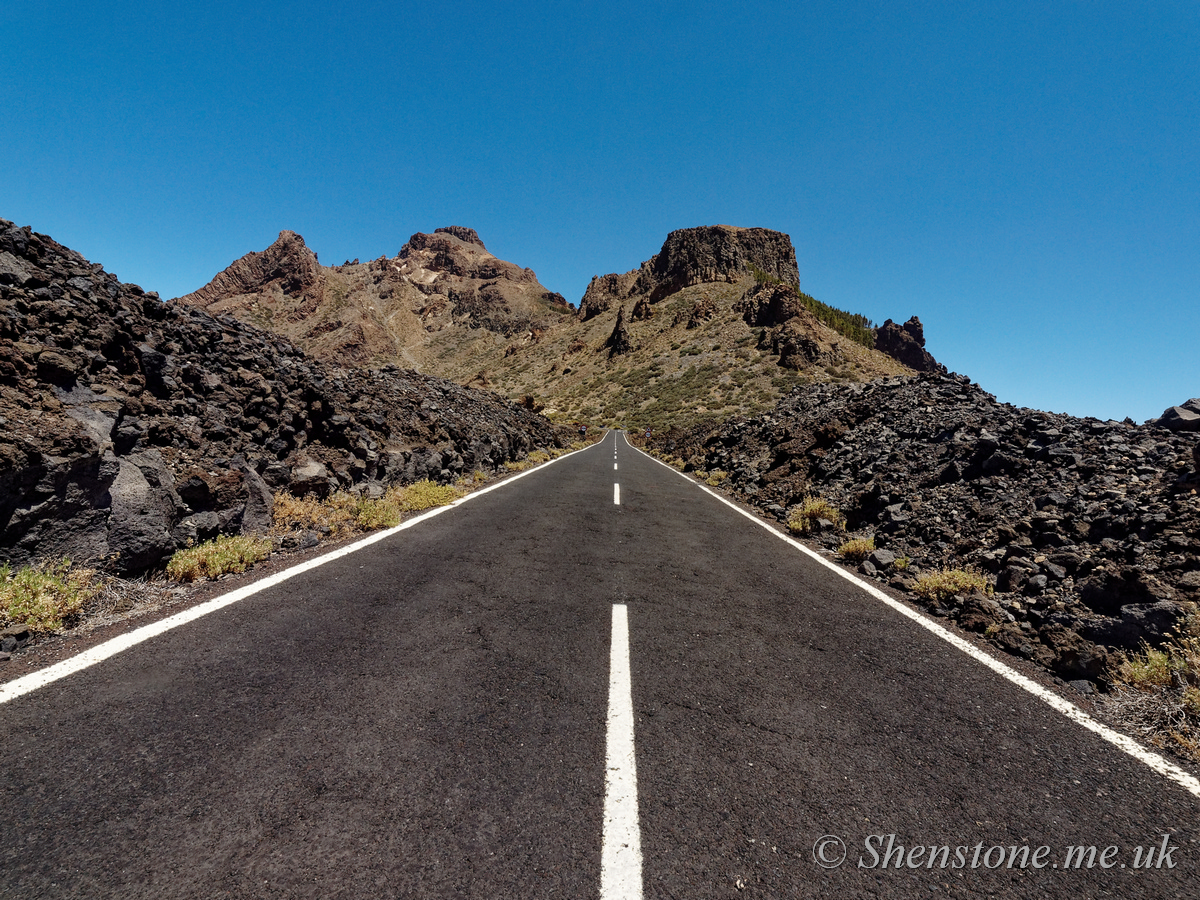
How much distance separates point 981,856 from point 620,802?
164 cm

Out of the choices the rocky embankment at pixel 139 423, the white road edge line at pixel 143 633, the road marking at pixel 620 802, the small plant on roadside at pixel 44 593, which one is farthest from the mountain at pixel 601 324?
the small plant on roadside at pixel 44 593

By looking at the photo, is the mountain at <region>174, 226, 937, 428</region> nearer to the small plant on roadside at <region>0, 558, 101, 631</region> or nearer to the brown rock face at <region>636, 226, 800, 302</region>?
the brown rock face at <region>636, 226, 800, 302</region>

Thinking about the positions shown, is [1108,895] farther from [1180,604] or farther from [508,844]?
[1180,604]

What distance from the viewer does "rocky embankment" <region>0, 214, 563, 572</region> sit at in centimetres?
407

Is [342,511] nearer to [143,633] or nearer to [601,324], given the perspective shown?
[143,633]

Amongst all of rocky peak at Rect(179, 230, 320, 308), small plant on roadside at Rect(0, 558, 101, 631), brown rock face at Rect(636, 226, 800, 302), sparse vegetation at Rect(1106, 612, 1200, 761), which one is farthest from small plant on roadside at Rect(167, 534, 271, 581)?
rocky peak at Rect(179, 230, 320, 308)

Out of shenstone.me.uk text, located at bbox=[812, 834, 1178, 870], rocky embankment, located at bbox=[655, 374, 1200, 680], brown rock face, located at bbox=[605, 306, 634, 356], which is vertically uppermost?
brown rock face, located at bbox=[605, 306, 634, 356]

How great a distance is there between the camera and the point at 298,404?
26.6 feet

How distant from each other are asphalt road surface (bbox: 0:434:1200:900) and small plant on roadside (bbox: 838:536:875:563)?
2.92 m

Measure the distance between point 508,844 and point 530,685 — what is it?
128 cm

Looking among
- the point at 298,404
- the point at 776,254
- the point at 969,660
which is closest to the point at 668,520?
the point at 969,660

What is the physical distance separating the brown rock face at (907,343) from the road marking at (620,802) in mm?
158082

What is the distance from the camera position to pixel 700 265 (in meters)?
95.2

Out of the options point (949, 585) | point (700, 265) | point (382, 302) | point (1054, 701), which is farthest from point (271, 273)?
point (1054, 701)
